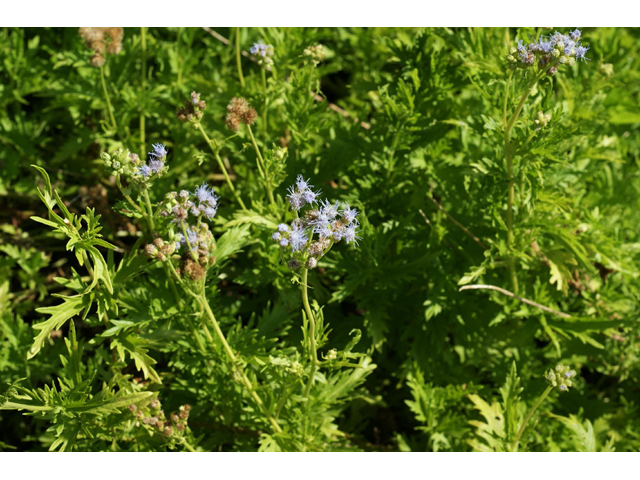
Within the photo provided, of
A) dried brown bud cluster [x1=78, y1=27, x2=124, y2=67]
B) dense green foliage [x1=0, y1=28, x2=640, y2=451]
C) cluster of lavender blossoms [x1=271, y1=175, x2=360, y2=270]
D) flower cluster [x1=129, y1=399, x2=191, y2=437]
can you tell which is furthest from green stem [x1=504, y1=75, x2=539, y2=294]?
dried brown bud cluster [x1=78, y1=27, x2=124, y2=67]

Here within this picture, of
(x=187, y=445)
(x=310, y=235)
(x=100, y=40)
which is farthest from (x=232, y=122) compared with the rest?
(x=187, y=445)

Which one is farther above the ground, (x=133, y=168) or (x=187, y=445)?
(x=133, y=168)

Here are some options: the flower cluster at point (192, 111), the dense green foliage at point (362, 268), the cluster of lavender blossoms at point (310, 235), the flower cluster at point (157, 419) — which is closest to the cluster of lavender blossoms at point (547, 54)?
the dense green foliage at point (362, 268)

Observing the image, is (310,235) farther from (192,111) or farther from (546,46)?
(546,46)

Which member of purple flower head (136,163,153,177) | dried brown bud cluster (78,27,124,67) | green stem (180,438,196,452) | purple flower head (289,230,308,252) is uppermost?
dried brown bud cluster (78,27,124,67)

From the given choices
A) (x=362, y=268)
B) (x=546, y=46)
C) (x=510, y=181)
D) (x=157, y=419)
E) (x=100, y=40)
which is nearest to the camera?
(x=546, y=46)

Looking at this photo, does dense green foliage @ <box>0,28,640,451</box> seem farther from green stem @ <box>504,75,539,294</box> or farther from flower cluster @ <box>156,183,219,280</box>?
flower cluster @ <box>156,183,219,280</box>
